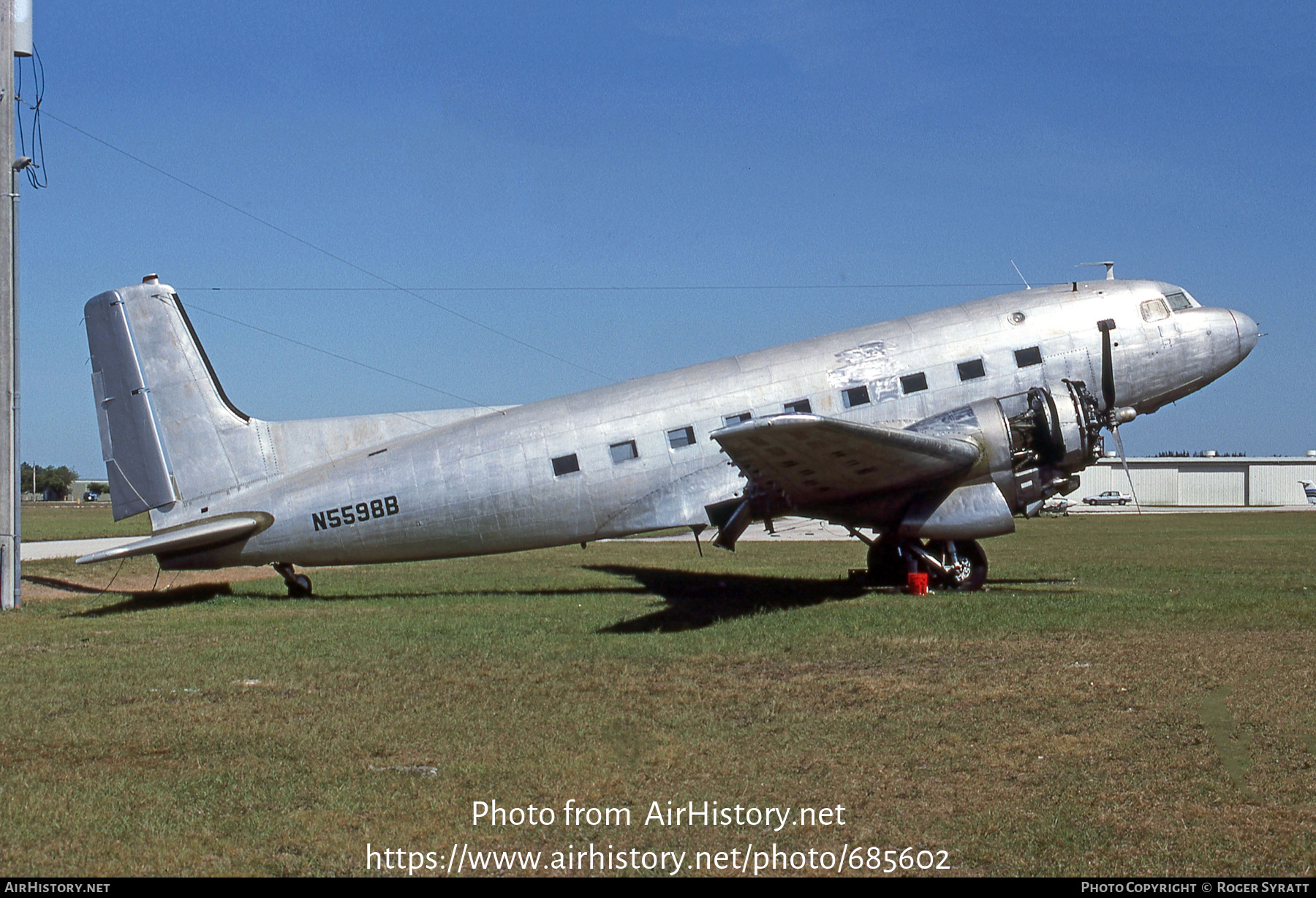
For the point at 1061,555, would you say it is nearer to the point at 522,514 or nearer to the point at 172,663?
the point at 522,514

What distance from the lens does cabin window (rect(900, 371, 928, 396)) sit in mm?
14891

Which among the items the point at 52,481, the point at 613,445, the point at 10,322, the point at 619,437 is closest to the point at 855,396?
the point at 619,437

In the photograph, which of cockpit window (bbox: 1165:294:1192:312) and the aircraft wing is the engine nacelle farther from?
cockpit window (bbox: 1165:294:1192:312)

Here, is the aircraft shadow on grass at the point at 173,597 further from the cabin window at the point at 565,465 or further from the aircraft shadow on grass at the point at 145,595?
the cabin window at the point at 565,465

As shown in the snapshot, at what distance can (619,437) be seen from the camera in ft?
49.0

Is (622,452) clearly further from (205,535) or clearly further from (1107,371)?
(1107,371)

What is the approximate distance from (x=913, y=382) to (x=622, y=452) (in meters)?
4.33

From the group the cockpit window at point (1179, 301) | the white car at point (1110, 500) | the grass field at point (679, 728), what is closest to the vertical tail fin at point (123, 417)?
the grass field at point (679, 728)

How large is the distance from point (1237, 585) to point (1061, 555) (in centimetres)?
862

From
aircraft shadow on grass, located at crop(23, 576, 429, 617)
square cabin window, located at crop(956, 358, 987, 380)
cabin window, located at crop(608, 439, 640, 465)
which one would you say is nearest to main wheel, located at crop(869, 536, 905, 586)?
square cabin window, located at crop(956, 358, 987, 380)

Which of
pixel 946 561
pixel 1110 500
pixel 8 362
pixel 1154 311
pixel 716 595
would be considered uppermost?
pixel 8 362

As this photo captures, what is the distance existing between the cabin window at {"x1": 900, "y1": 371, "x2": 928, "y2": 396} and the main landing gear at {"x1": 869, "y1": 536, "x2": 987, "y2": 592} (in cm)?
216

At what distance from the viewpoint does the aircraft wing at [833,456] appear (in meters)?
11.1
